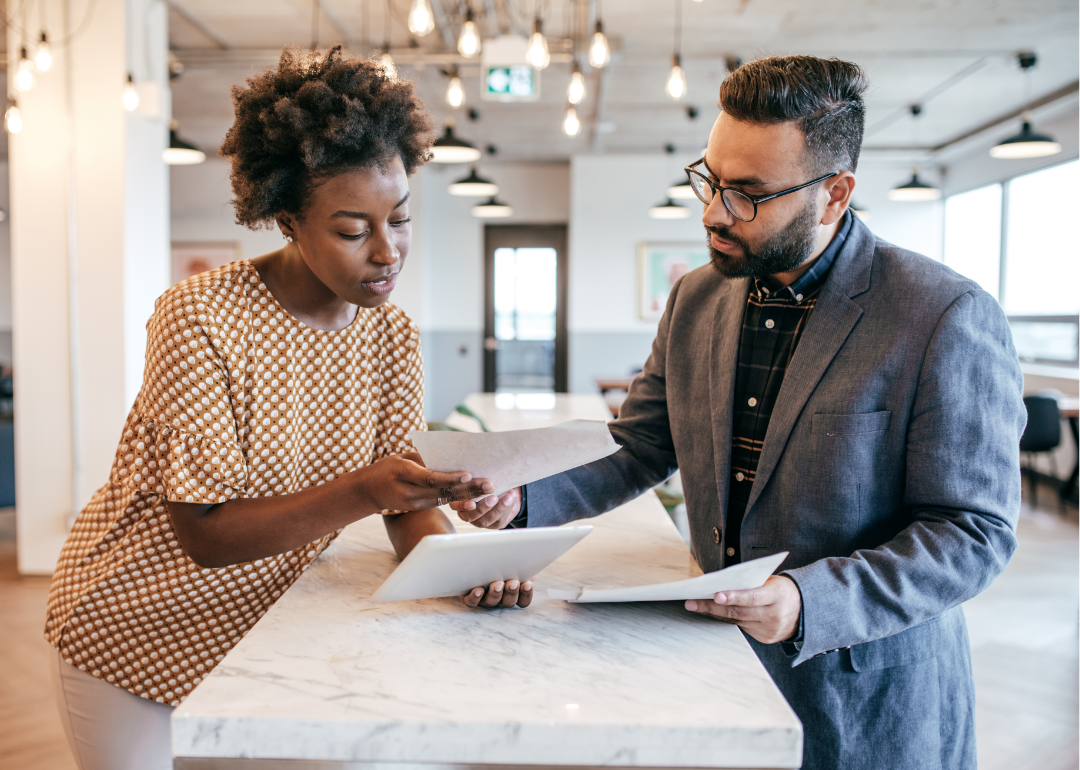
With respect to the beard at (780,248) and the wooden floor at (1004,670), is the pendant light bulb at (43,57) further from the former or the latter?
the beard at (780,248)

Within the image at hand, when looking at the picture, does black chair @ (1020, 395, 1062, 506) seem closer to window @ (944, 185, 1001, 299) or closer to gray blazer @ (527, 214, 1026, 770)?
window @ (944, 185, 1001, 299)

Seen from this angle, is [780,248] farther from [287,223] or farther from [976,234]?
[976,234]

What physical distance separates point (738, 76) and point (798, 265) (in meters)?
0.33

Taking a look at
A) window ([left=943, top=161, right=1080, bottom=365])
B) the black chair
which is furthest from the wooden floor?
window ([left=943, top=161, right=1080, bottom=365])

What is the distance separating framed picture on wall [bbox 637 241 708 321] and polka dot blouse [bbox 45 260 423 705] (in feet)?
28.9

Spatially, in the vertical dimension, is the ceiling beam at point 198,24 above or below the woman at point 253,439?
above

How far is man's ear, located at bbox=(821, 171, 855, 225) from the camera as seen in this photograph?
4.23ft

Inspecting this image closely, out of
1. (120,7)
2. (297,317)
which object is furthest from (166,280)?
(297,317)

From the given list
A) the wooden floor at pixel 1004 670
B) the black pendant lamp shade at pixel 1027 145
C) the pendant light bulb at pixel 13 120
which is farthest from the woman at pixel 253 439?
the black pendant lamp shade at pixel 1027 145

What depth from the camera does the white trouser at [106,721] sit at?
1205 millimetres

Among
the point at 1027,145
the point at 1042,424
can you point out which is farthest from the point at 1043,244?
the point at 1027,145

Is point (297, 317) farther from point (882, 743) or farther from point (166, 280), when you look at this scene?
point (166, 280)

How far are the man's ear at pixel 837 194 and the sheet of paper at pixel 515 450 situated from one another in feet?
1.95

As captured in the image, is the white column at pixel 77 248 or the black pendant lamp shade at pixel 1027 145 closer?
the white column at pixel 77 248
